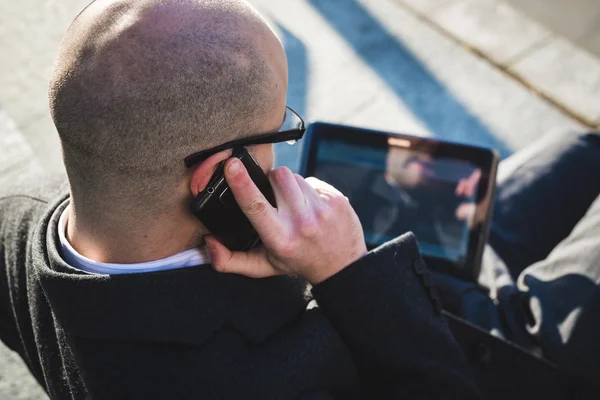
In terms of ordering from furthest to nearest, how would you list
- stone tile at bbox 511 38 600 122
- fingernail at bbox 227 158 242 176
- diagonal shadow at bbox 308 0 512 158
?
1. stone tile at bbox 511 38 600 122
2. diagonal shadow at bbox 308 0 512 158
3. fingernail at bbox 227 158 242 176

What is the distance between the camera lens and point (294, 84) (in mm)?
3172

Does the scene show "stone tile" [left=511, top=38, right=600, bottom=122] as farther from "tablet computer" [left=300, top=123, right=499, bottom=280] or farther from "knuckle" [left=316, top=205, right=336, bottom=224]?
"knuckle" [left=316, top=205, right=336, bottom=224]

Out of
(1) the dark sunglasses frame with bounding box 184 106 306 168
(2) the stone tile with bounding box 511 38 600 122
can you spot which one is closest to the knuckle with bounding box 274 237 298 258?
(1) the dark sunglasses frame with bounding box 184 106 306 168

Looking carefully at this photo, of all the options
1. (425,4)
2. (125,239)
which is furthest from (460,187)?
(425,4)

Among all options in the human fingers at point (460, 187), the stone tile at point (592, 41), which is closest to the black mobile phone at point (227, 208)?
the human fingers at point (460, 187)

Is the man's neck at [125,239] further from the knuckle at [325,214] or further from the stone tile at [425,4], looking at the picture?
the stone tile at [425,4]

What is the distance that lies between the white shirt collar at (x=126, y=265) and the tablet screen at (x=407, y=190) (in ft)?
2.61

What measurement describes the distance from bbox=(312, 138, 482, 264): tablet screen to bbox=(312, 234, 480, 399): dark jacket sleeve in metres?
0.54

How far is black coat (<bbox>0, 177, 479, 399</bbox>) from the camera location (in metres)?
1.06

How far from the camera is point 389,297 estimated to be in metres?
1.31

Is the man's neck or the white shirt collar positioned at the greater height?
the man's neck

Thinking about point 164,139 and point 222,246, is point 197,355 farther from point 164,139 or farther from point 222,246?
point 164,139

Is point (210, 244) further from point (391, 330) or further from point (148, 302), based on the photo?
point (391, 330)

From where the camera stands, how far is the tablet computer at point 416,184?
1815 millimetres
